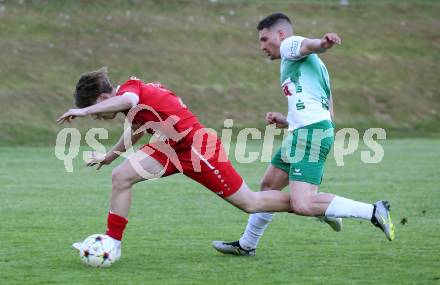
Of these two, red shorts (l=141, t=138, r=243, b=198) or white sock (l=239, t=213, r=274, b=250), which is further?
white sock (l=239, t=213, r=274, b=250)

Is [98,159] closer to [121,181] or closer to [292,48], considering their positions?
[121,181]

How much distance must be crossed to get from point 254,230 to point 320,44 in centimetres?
200

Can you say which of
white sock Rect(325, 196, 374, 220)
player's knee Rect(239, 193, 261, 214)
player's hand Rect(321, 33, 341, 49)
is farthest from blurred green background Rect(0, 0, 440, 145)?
player's hand Rect(321, 33, 341, 49)

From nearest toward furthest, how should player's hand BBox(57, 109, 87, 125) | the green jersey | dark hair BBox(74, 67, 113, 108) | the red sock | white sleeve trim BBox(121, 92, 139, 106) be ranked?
player's hand BBox(57, 109, 87, 125) → white sleeve trim BBox(121, 92, 139, 106) → dark hair BBox(74, 67, 113, 108) → the red sock → the green jersey

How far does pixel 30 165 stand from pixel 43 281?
11.9m

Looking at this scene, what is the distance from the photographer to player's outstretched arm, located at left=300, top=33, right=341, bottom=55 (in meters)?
7.69

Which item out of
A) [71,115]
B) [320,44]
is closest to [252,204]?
[320,44]

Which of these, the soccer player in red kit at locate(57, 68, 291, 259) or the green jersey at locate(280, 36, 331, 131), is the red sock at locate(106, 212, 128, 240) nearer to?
the soccer player in red kit at locate(57, 68, 291, 259)

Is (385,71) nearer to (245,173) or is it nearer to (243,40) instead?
(243,40)

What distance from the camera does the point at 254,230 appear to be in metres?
8.88

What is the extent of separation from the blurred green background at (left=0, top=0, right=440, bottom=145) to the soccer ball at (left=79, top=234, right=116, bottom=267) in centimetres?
1750

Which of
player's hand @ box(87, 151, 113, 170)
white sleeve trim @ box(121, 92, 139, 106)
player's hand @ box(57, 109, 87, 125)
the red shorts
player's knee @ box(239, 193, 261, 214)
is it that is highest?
white sleeve trim @ box(121, 92, 139, 106)

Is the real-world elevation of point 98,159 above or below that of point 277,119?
below

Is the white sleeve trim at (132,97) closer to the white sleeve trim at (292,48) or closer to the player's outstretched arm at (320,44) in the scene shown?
the white sleeve trim at (292,48)
